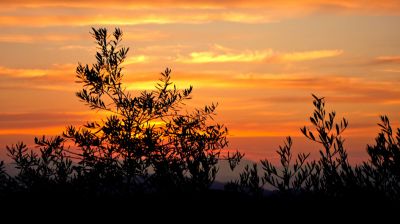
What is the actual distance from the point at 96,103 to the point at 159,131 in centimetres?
237

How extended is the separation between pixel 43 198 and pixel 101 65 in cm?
701

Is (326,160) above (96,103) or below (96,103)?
below

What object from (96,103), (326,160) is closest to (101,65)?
(96,103)

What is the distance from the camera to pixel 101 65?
68.6 feet

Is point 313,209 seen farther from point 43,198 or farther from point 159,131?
point 159,131

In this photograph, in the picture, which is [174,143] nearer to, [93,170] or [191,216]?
[93,170]

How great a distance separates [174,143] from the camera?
19.9 meters

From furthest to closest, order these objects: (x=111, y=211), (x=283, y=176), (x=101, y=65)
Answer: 1. (x=101, y=65)
2. (x=283, y=176)
3. (x=111, y=211)

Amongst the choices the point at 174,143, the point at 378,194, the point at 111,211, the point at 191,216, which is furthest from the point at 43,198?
the point at 378,194

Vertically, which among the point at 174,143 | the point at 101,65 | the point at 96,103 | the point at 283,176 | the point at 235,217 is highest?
the point at 101,65

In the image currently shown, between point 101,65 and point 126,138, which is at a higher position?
point 101,65

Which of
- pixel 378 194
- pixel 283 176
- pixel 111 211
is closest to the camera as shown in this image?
pixel 378 194

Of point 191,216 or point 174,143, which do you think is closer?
point 191,216

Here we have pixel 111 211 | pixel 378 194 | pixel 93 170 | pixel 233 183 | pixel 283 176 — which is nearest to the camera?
pixel 378 194
